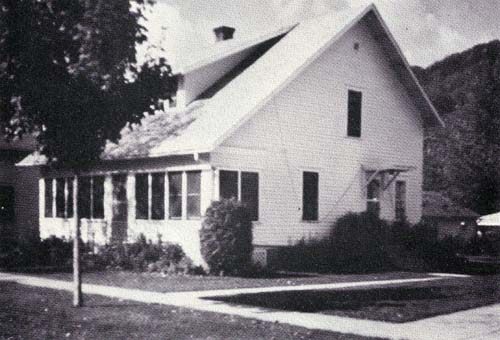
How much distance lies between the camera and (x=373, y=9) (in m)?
24.1

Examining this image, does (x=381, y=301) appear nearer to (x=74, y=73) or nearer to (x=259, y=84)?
(x=74, y=73)

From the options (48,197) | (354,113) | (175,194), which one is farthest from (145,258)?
(354,113)

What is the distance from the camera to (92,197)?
84.1 ft

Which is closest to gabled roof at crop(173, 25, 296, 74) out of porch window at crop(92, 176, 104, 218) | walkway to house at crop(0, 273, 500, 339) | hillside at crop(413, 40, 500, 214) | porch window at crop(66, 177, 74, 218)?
porch window at crop(92, 176, 104, 218)

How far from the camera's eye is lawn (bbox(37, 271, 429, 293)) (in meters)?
16.2

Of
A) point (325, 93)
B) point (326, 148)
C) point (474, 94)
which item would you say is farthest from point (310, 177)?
point (474, 94)

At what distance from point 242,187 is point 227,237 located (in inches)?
89.8

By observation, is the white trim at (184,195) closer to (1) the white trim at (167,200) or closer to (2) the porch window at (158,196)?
(1) the white trim at (167,200)

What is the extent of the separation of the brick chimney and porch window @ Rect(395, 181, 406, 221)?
10.6m

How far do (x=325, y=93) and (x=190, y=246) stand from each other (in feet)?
22.3

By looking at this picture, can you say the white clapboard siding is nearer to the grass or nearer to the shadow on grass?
the grass

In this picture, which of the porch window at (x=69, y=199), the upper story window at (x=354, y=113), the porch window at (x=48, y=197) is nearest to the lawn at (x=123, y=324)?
the upper story window at (x=354, y=113)

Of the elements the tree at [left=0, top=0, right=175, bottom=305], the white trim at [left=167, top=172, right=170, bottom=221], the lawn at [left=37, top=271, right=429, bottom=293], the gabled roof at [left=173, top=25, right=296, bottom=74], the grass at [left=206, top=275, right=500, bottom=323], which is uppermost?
the gabled roof at [left=173, top=25, right=296, bottom=74]

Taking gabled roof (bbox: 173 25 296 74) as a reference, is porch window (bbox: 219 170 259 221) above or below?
below
